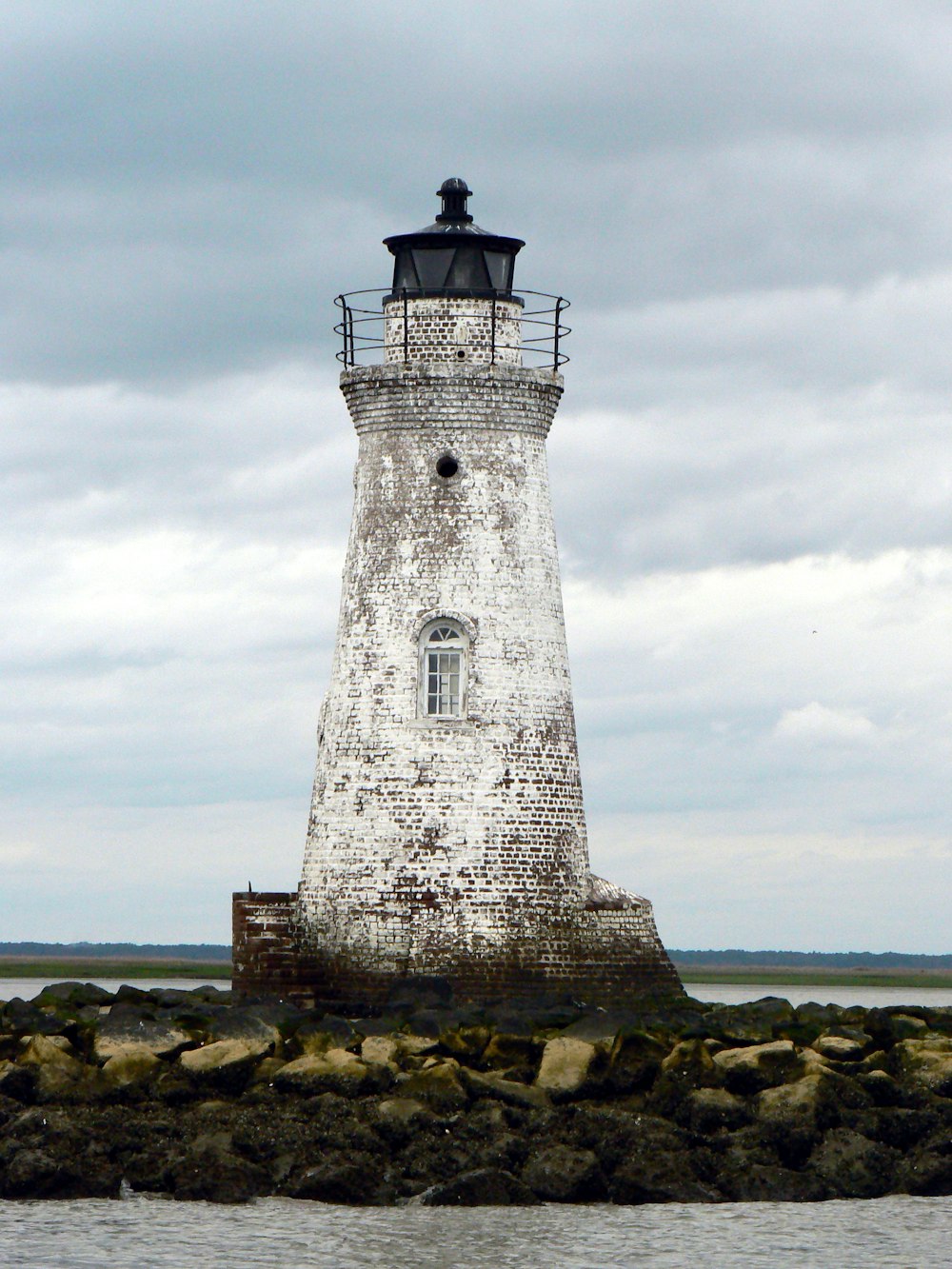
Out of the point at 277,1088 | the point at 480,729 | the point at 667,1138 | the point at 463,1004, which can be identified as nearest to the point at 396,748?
the point at 480,729

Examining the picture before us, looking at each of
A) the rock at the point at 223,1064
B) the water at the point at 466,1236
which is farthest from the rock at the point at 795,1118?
the rock at the point at 223,1064

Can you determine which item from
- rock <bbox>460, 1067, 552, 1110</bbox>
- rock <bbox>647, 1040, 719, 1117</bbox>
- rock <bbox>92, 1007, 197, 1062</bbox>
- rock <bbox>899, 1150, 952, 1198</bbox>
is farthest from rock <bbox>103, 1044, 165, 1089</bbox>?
rock <bbox>899, 1150, 952, 1198</bbox>

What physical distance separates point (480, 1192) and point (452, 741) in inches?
284

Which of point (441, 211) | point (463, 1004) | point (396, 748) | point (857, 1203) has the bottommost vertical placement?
point (857, 1203)

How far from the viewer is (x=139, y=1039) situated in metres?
21.5

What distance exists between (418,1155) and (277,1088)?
2.00 m

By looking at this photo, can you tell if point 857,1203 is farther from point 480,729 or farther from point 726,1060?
point 480,729

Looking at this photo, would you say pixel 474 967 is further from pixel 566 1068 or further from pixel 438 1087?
pixel 438 1087

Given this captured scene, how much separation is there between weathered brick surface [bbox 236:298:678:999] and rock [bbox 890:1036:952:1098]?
13.3ft

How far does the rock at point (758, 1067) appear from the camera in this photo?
20328mm

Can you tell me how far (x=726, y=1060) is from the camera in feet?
67.6

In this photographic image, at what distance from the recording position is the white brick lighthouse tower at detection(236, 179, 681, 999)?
24.5m

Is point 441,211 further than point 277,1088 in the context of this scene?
Yes

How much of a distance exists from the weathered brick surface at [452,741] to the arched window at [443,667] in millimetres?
82
